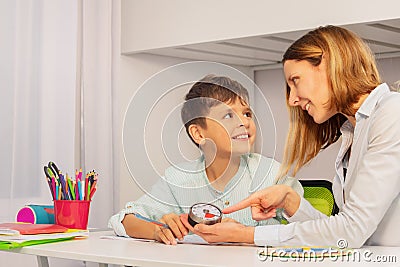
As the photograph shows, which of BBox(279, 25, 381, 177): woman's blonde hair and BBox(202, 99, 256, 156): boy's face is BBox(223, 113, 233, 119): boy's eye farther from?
BBox(279, 25, 381, 177): woman's blonde hair

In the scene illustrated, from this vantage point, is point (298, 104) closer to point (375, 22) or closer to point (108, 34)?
point (375, 22)

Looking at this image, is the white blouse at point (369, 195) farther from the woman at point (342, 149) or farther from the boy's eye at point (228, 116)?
the boy's eye at point (228, 116)

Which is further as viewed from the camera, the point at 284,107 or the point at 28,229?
the point at 284,107

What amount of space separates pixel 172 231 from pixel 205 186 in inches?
4.5

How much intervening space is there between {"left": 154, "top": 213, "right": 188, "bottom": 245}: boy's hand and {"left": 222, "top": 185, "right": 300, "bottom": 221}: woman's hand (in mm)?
109

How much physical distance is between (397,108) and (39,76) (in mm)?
1189

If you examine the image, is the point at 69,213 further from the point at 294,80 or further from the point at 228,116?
the point at 294,80

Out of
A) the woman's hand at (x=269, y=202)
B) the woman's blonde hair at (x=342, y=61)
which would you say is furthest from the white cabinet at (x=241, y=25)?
the woman's hand at (x=269, y=202)

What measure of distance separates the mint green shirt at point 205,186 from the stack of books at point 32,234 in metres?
0.11

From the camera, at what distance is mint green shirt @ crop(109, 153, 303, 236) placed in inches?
52.7

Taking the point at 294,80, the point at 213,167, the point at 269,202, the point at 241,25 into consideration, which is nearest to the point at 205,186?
the point at 213,167

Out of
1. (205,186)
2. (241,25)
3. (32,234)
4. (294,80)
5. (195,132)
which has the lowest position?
(32,234)

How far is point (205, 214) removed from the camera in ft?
4.10

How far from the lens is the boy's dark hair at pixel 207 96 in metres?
1.31
